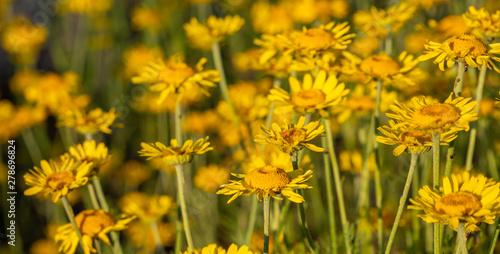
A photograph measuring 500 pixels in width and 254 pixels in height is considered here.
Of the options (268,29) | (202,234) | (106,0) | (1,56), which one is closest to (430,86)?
(202,234)

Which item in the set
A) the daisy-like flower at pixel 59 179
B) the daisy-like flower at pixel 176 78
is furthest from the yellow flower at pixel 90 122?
the daisy-like flower at pixel 59 179

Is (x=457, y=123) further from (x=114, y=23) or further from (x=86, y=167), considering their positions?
(x=114, y=23)

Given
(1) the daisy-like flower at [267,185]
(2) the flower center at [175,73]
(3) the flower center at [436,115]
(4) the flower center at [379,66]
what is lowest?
(1) the daisy-like flower at [267,185]

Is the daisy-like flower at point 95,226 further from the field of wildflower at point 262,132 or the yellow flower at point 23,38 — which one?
the yellow flower at point 23,38

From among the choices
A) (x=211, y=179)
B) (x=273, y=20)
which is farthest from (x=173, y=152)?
(x=273, y=20)

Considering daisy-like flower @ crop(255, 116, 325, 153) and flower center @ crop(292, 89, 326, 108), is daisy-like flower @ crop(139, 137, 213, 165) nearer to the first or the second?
daisy-like flower @ crop(255, 116, 325, 153)

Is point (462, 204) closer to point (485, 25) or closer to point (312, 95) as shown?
point (312, 95)

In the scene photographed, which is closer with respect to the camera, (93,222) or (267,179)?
(267,179)
